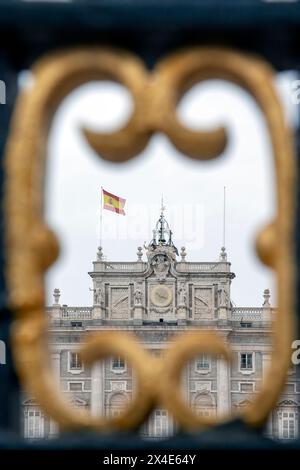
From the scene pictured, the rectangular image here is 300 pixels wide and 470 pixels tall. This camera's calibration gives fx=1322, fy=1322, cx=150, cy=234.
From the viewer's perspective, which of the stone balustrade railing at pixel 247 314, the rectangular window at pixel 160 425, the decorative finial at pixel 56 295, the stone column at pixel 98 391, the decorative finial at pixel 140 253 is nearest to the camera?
the rectangular window at pixel 160 425

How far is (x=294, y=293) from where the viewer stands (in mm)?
2332

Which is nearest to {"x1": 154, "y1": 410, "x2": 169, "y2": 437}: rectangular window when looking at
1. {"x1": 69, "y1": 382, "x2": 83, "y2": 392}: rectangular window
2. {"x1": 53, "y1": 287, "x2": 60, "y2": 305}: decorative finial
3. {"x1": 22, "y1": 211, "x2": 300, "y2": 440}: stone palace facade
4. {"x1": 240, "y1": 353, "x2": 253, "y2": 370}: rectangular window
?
{"x1": 22, "y1": 211, "x2": 300, "y2": 440}: stone palace facade

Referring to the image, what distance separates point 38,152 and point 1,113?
0.35 ft

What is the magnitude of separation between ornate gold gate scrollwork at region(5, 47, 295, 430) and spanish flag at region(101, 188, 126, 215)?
39.2 meters

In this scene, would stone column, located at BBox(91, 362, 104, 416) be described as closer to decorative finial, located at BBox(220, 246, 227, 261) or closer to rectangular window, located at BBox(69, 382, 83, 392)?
rectangular window, located at BBox(69, 382, 83, 392)

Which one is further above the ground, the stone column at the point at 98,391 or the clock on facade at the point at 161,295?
the clock on facade at the point at 161,295

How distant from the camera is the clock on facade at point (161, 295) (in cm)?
4888

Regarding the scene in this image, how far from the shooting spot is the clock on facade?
48.9 m

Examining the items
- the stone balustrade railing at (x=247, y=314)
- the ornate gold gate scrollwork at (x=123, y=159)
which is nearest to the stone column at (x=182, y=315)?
the stone balustrade railing at (x=247, y=314)

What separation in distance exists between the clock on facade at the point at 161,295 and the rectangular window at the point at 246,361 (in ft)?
11.4

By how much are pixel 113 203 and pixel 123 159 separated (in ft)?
130

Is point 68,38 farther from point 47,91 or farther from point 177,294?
point 177,294

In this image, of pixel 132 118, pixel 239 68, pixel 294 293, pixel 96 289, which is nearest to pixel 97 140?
pixel 132 118

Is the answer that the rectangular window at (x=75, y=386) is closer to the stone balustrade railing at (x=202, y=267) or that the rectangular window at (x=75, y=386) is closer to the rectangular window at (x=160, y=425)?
the rectangular window at (x=160, y=425)
